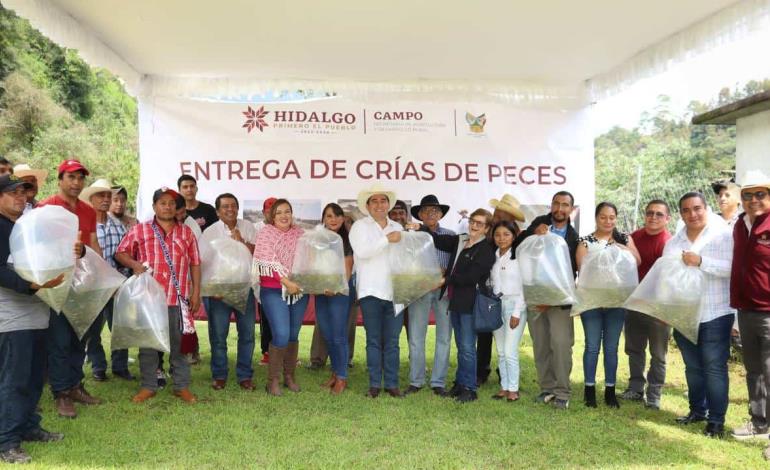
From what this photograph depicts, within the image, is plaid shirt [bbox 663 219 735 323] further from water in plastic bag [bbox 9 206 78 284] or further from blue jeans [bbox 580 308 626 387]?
water in plastic bag [bbox 9 206 78 284]

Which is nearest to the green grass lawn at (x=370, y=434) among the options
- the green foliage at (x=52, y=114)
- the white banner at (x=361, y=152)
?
the white banner at (x=361, y=152)

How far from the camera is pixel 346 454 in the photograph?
3381 millimetres

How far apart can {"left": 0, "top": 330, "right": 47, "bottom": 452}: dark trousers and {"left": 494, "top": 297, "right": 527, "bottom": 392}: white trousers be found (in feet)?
10.3

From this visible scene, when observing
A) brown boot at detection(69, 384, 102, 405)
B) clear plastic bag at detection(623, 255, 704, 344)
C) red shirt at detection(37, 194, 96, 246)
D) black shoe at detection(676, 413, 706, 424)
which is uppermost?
red shirt at detection(37, 194, 96, 246)

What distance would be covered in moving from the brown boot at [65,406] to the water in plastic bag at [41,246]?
132 cm

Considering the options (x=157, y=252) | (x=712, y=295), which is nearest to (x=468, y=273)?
(x=712, y=295)

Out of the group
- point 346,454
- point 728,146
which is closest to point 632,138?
point 728,146

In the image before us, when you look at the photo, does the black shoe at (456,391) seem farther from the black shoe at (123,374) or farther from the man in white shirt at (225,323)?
the black shoe at (123,374)

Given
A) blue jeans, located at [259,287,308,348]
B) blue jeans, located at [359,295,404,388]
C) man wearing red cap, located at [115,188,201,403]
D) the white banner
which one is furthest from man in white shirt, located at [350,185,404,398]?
the white banner

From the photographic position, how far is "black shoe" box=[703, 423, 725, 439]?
12.3 feet

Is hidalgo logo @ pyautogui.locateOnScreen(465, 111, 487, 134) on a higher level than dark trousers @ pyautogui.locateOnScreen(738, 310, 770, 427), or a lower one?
higher

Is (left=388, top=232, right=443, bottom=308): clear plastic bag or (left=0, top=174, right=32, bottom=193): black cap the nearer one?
(left=0, top=174, right=32, bottom=193): black cap

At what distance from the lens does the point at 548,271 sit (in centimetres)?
411

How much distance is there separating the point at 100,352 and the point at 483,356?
3.30 metres
